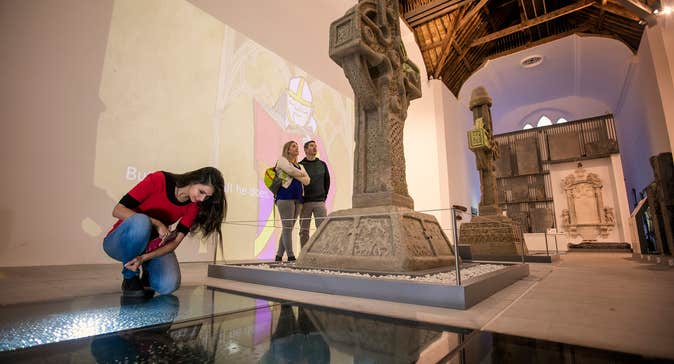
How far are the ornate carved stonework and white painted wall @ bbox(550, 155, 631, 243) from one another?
6.0 inches

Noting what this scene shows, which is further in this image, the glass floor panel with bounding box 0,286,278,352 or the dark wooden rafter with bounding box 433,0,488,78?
the dark wooden rafter with bounding box 433,0,488,78

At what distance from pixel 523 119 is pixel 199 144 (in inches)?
658

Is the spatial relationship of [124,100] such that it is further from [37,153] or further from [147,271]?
[147,271]

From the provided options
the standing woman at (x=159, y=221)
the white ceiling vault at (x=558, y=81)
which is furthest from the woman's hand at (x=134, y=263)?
the white ceiling vault at (x=558, y=81)

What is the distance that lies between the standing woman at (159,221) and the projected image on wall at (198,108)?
1024 mm

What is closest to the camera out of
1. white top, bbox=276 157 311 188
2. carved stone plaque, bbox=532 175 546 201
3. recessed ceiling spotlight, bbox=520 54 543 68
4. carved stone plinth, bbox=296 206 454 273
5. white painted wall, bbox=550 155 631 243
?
carved stone plinth, bbox=296 206 454 273

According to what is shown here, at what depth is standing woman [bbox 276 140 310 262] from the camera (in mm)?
3154

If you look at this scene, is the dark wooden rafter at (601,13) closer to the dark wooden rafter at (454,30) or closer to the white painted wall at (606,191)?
the dark wooden rafter at (454,30)

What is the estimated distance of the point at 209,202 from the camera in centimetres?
178

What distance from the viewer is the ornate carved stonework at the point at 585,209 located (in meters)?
11.9

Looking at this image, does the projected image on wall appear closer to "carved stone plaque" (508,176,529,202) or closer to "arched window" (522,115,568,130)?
"carved stone plaque" (508,176,529,202)

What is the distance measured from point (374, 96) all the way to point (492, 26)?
1130 centimetres

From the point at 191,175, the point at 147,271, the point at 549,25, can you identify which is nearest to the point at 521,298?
the point at 191,175

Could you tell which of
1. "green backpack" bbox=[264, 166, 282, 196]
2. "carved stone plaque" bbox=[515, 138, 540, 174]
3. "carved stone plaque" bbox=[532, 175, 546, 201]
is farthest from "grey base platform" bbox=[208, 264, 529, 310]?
"carved stone plaque" bbox=[515, 138, 540, 174]
